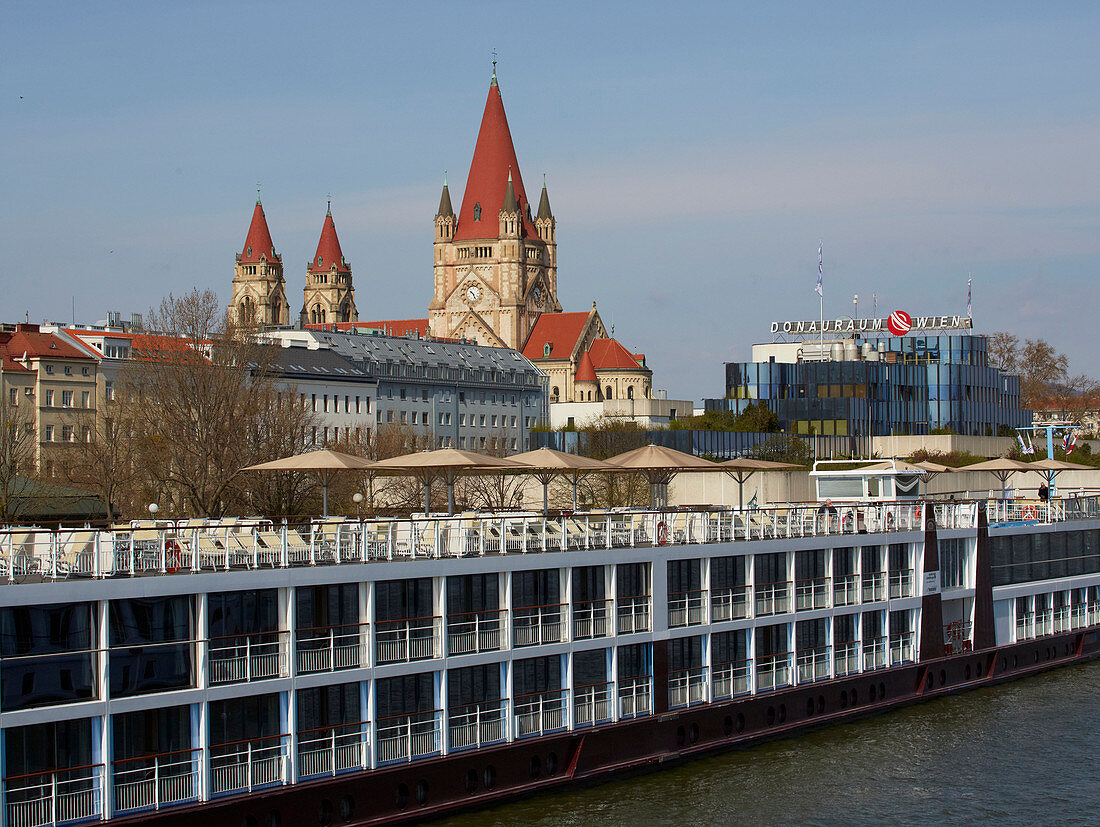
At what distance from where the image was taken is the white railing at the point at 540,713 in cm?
2555

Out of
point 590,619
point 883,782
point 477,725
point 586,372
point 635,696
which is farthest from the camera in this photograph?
point 586,372

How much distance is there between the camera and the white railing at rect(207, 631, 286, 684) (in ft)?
69.3

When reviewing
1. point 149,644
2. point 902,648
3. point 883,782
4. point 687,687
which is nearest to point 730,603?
point 687,687

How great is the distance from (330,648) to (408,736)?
2.00 meters

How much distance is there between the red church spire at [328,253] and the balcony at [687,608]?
156714 mm

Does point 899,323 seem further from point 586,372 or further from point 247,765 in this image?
point 247,765

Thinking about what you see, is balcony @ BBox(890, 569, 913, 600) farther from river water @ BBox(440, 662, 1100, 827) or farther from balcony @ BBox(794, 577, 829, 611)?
balcony @ BBox(794, 577, 829, 611)

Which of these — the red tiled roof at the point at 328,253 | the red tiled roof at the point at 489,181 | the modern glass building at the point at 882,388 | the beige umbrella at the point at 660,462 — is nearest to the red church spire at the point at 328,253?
the red tiled roof at the point at 328,253

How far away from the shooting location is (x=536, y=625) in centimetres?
2598

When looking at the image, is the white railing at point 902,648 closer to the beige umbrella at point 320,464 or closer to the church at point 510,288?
the beige umbrella at point 320,464

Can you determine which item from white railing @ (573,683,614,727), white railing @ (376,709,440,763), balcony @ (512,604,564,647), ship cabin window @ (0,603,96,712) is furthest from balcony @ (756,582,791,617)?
ship cabin window @ (0,603,96,712)

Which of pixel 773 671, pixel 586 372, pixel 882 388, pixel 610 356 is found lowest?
pixel 773 671

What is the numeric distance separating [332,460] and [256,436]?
26216 millimetres

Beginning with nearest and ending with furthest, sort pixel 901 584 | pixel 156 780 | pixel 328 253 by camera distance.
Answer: pixel 156 780 < pixel 901 584 < pixel 328 253
